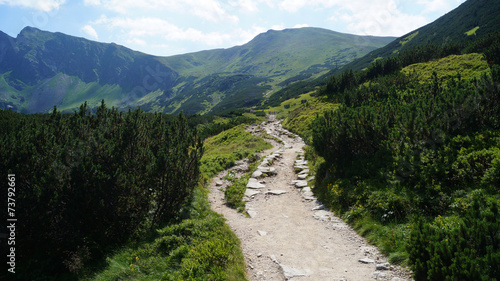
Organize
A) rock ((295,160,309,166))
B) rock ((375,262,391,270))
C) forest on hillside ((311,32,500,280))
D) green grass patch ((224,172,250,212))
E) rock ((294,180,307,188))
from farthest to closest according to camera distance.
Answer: rock ((295,160,309,166)) < rock ((294,180,307,188)) < green grass patch ((224,172,250,212)) < rock ((375,262,391,270)) < forest on hillside ((311,32,500,280))

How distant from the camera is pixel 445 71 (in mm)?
32219

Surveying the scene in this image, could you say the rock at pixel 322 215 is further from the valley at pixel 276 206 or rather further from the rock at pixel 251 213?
the rock at pixel 251 213

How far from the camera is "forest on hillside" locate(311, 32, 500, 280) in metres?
4.89

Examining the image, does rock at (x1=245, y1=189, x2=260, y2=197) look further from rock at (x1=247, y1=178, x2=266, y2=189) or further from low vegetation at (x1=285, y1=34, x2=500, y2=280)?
low vegetation at (x1=285, y1=34, x2=500, y2=280)

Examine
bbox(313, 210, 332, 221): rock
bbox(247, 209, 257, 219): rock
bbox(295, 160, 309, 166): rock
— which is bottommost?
bbox(313, 210, 332, 221): rock

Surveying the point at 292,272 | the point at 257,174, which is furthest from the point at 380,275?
the point at 257,174

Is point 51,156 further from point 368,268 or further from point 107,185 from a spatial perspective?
point 368,268

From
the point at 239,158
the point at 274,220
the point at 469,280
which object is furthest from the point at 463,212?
the point at 239,158

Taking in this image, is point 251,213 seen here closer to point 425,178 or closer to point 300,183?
point 300,183

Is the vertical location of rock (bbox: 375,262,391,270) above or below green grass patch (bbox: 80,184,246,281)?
below

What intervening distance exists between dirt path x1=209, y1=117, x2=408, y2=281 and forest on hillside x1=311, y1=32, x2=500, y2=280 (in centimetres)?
60

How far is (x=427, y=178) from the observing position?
8.52 metres

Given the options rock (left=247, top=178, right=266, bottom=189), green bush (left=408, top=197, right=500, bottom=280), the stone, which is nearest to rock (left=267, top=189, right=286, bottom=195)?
rock (left=247, top=178, right=266, bottom=189)

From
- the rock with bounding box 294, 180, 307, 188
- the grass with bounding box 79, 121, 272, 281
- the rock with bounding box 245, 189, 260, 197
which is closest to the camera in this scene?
the grass with bounding box 79, 121, 272, 281
